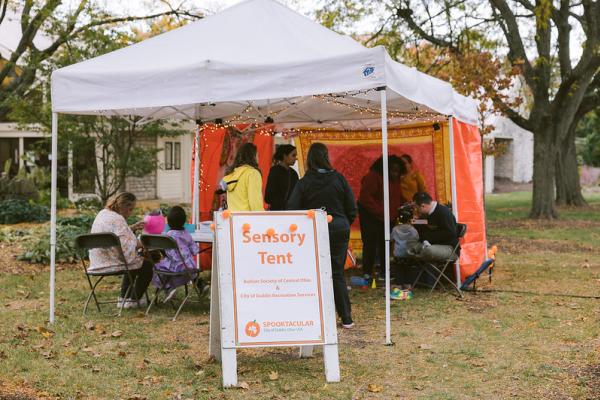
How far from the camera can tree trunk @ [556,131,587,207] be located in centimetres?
2558

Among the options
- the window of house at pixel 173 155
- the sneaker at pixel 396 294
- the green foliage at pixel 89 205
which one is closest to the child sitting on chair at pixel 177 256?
the sneaker at pixel 396 294

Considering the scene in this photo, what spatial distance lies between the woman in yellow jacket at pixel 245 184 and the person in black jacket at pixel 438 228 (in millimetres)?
2110

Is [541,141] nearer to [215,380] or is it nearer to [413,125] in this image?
[413,125]

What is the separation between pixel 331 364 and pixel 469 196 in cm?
489

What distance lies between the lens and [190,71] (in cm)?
666

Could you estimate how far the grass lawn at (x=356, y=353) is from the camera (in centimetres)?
520

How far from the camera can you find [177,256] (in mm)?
7699

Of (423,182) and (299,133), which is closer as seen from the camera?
(423,182)

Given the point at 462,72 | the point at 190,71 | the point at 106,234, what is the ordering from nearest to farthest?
the point at 190,71 → the point at 106,234 → the point at 462,72

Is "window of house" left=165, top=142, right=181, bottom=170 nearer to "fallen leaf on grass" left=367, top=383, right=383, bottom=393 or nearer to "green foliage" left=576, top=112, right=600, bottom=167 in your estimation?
"fallen leaf on grass" left=367, top=383, right=383, bottom=393

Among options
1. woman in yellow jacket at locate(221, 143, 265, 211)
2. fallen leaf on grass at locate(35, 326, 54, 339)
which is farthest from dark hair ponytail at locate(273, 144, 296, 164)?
fallen leaf on grass at locate(35, 326, 54, 339)

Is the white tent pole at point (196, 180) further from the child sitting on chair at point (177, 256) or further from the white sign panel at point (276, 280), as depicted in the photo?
the white sign panel at point (276, 280)

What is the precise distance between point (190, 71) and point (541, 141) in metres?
15.0

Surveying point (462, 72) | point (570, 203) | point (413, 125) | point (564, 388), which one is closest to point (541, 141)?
point (462, 72)
